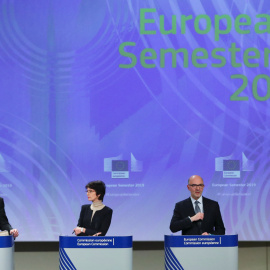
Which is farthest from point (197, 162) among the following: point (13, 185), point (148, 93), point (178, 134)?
point (13, 185)

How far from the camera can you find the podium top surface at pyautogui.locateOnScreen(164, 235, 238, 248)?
19.0ft

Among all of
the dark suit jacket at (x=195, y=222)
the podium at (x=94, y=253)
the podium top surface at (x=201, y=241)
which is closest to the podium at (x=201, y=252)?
the podium top surface at (x=201, y=241)

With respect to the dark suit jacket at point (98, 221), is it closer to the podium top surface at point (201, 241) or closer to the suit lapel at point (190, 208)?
the suit lapel at point (190, 208)

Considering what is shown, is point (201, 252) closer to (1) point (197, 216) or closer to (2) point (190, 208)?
(1) point (197, 216)

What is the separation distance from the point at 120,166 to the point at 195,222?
5.22 ft

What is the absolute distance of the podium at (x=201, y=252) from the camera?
5781mm

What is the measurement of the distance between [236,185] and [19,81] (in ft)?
9.00

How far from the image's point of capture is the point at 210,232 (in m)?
6.54

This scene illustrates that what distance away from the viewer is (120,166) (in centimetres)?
782

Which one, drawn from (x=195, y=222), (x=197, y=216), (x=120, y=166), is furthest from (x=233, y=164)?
(x=197, y=216)

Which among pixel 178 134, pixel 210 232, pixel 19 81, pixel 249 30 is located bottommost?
pixel 210 232

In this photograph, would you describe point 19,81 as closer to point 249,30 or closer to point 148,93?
point 148,93

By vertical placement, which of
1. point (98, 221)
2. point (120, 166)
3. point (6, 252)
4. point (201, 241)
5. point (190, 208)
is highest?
point (120, 166)

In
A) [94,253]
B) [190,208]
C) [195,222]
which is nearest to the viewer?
[94,253]
